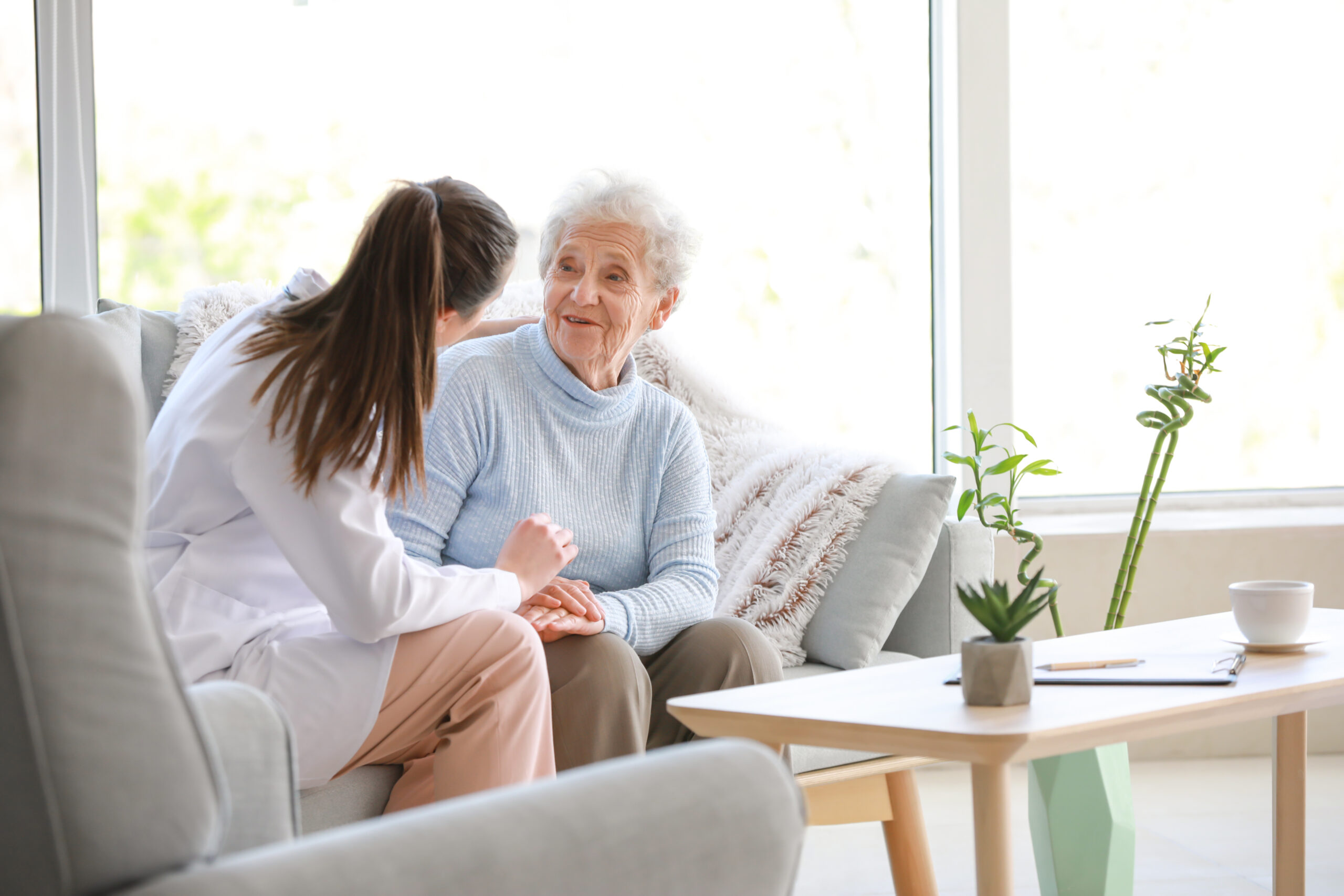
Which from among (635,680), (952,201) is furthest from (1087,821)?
(952,201)

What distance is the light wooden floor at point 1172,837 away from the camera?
203 centimetres

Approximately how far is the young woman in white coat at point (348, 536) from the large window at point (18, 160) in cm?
143

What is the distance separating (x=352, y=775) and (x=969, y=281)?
6.58ft

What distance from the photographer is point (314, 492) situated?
3.98ft

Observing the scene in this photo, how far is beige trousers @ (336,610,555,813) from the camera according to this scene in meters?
1.32

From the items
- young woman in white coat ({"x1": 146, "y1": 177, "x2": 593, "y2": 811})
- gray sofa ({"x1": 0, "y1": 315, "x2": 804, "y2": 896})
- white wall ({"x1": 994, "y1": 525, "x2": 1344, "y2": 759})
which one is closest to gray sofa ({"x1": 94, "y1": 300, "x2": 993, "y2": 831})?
young woman in white coat ({"x1": 146, "y1": 177, "x2": 593, "y2": 811})

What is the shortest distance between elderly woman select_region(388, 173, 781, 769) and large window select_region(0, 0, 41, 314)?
4.04ft

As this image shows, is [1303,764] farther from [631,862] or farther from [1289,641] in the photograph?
[631,862]

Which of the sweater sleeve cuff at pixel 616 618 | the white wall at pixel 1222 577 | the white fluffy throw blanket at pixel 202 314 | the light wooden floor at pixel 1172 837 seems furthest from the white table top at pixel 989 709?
the white wall at pixel 1222 577

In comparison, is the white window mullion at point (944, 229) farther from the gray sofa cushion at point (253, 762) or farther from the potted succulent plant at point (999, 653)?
the gray sofa cushion at point (253, 762)

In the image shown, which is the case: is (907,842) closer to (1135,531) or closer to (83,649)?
(1135,531)

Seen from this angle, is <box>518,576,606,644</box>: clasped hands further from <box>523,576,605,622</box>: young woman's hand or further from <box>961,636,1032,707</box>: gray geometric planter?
<box>961,636,1032,707</box>: gray geometric planter

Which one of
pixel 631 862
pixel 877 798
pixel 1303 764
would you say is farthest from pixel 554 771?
pixel 1303 764

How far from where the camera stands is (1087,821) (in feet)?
5.51
